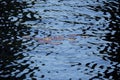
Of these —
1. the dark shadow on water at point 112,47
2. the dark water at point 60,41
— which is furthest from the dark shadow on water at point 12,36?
the dark shadow on water at point 112,47

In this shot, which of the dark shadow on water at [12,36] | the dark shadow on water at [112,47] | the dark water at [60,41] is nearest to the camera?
the dark shadow on water at [112,47]

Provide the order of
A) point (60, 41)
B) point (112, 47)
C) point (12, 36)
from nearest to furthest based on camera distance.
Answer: point (112, 47) < point (60, 41) < point (12, 36)

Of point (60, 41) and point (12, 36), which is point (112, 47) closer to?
point (60, 41)

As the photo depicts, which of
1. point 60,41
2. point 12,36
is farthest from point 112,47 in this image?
point 12,36

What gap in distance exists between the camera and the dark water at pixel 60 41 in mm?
14617

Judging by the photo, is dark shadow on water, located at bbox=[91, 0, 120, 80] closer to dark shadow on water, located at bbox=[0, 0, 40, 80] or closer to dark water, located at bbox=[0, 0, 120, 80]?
dark water, located at bbox=[0, 0, 120, 80]

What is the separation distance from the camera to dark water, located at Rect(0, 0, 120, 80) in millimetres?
14617

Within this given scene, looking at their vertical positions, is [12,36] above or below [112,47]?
above

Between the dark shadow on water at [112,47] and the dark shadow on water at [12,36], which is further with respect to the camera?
the dark shadow on water at [12,36]

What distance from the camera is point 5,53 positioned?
1612 cm

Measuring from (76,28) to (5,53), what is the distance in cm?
575

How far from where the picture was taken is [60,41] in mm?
17953

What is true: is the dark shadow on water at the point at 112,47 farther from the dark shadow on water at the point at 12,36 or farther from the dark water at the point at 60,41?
the dark shadow on water at the point at 12,36

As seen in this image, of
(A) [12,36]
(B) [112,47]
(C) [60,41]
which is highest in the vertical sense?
(A) [12,36]
